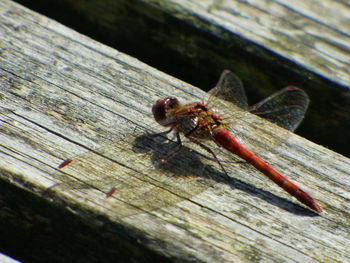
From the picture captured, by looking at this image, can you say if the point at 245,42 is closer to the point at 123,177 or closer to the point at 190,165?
the point at 190,165

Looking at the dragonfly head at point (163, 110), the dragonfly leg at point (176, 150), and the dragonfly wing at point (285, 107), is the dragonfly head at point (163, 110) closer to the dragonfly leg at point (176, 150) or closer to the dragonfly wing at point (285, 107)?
the dragonfly leg at point (176, 150)

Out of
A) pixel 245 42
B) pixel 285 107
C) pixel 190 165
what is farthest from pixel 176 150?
pixel 245 42

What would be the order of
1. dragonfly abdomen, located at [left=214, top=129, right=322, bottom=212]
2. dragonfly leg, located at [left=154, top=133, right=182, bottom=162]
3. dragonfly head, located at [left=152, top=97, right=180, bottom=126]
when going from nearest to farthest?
dragonfly abdomen, located at [left=214, top=129, right=322, bottom=212], dragonfly leg, located at [left=154, top=133, right=182, bottom=162], dragonfly head, located at [left=152, top=97, right=180, bottom=126]

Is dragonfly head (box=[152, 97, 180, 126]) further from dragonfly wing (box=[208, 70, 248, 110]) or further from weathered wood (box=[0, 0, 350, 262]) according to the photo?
dragonfly wing (box=[208, 70, 248, 110])

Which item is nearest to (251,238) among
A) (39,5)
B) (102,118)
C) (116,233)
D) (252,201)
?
(252,201)

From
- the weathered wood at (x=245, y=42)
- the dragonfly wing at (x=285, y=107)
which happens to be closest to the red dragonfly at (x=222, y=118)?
the dragonfly wing at (x=285, y=107)

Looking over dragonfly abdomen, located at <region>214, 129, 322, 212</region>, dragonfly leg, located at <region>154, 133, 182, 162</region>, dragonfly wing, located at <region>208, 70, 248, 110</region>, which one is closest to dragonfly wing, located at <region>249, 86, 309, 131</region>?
dragonfly wing, located at <region>208, 70, 248, 110</region>

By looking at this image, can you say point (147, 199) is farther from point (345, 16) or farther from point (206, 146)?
point (345, 16)
